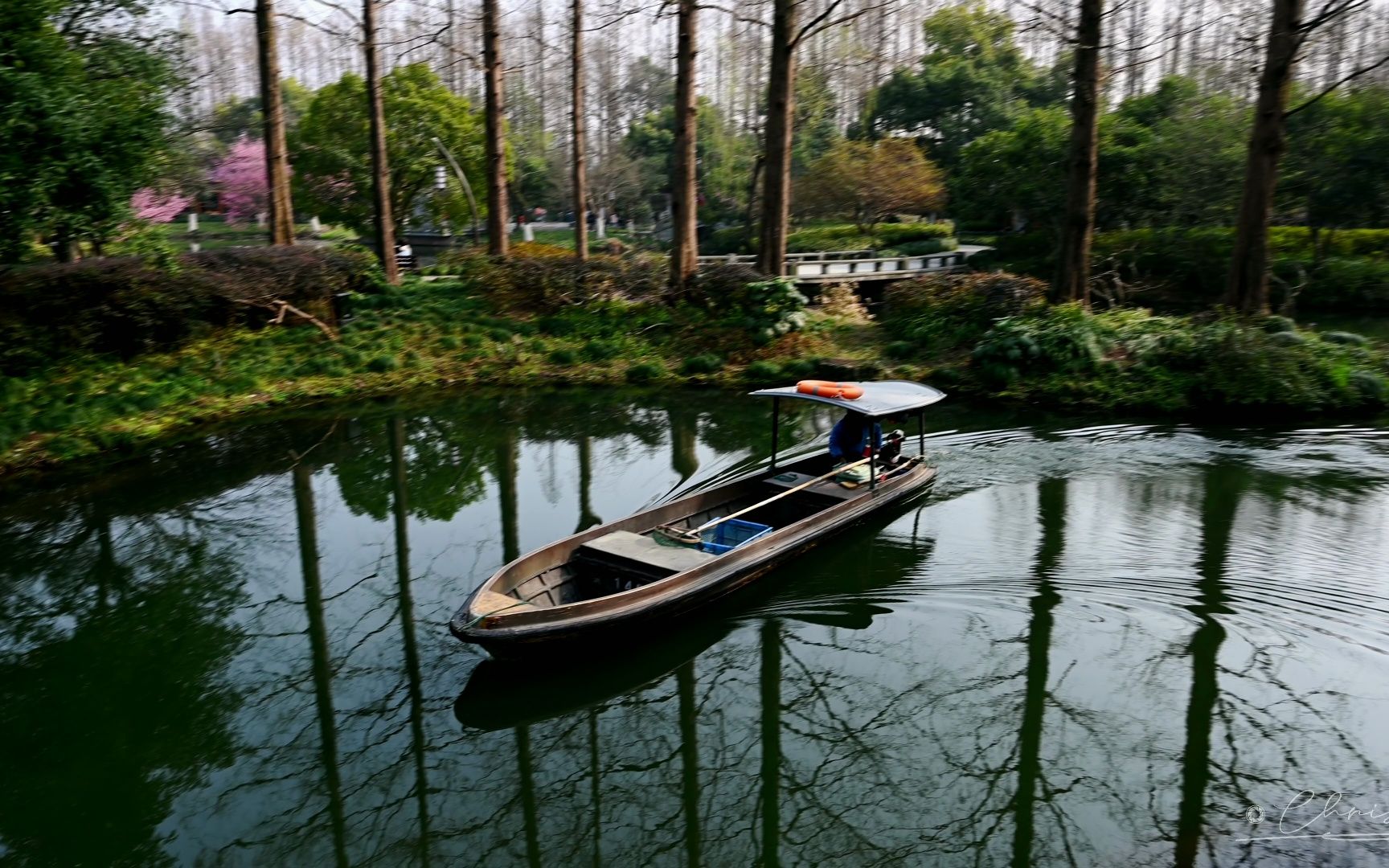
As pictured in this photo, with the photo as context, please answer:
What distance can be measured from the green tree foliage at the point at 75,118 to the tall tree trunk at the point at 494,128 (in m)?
7.09

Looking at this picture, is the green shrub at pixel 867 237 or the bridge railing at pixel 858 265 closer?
the bridge railing at pixel 858 265

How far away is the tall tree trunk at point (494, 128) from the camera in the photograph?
2256cm

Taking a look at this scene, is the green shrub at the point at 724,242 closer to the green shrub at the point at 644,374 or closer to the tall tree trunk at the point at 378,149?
the tall tree trunk at the point at 378,149

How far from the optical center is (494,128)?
→ 23.0 meters

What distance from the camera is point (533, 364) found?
19297 millimetres

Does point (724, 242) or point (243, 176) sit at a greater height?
point (243, 176)

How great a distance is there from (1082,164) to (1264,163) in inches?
118

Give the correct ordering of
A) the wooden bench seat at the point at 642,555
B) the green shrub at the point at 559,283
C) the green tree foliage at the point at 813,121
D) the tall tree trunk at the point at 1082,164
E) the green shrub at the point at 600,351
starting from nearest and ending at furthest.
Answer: the wooden bench seat at the point at 642,555, the tall tree trunk at the point at 1082,164, the green shrub at the point at 600,351, the green shrub at the point at 559,283, the green tree foliage at the point at 813,121

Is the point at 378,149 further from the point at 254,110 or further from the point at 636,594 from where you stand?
the point at 254,110

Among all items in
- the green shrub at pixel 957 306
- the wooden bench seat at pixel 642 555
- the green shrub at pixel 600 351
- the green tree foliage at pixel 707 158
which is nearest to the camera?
the wooden bench seat at pixel 642 555

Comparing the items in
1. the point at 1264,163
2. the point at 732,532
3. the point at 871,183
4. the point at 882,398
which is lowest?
the point at 732,532

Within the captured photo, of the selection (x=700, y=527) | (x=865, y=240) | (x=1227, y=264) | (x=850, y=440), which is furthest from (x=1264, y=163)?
(x=865, y=240)

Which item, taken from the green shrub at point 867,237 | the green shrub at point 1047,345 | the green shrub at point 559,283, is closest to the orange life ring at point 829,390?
the green shrub at point 1047,345

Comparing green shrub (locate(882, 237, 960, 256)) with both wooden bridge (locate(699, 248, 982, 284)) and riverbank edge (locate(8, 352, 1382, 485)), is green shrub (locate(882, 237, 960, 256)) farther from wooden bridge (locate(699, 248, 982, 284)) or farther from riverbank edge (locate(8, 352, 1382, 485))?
riverbank edge (locate(8, 352, 1382, 485))
